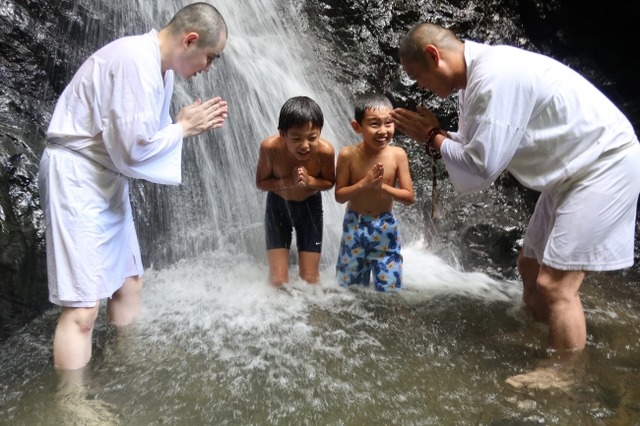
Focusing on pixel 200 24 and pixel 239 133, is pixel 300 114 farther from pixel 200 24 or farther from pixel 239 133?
pixel 239 133

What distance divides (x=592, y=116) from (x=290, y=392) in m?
2.11

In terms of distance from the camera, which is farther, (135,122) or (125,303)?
(125,303)

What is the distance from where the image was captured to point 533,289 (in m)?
3.85

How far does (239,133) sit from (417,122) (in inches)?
110

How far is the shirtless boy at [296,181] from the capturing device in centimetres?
399

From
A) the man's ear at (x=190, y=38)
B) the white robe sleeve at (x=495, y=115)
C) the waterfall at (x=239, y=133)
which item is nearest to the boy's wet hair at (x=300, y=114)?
the man's ear at (x=190, y=38)

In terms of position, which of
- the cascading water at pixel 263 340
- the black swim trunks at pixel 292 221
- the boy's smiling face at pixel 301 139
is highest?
the boy's smiling face at pixel 301 139

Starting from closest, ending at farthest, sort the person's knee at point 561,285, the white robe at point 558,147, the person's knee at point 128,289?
the white robe at point 558,147
the person's knee at point 561,285
the person's knee at point 128,289

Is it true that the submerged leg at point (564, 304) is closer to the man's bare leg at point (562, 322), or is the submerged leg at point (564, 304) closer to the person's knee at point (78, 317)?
the man's bare leg at point (562, 322)

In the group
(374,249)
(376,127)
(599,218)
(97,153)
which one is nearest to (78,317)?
(97,153)

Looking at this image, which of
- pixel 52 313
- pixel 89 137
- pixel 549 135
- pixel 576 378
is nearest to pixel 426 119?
pixel 549 135

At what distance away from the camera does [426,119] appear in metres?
3.33

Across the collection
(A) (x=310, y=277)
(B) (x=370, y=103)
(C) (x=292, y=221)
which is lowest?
(A) (x=310, y=277)

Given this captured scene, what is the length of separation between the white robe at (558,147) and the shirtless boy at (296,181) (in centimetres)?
115
